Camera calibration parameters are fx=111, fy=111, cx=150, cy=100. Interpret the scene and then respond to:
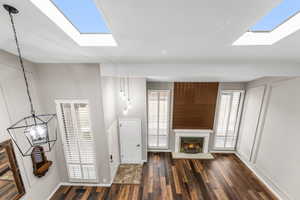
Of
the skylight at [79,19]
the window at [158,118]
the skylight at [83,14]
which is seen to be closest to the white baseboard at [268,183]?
the window at [158,118]

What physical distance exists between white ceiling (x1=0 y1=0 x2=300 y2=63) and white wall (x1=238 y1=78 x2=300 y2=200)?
1.25 metres

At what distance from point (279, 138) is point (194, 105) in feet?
8.14

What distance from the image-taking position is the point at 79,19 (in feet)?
5.22

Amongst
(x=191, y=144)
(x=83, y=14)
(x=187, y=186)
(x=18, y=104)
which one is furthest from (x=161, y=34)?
(x=191, y=144)

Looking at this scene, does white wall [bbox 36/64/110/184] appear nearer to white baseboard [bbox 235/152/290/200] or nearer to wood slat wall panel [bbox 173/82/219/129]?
wood slat wall panel [bbox 173/82/219/129]

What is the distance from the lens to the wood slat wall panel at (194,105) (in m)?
4.46

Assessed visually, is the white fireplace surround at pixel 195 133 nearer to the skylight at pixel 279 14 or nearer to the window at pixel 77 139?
the window at pixel 77 139

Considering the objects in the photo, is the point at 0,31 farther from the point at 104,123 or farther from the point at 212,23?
the point at 212,23

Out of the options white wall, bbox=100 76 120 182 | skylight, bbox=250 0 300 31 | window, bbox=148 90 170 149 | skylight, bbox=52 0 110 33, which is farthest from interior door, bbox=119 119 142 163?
skylight, bbox=250 0 300 31

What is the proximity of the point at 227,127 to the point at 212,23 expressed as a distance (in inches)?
187

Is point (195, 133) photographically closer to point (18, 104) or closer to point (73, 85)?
point (73, 85)

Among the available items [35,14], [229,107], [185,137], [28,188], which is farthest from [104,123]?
[229,107]

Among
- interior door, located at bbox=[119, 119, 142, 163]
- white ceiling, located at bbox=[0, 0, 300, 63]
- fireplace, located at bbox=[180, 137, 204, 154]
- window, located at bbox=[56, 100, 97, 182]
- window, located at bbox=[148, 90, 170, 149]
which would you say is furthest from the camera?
fireplace, located at bbox=[180, 137, 204, 154]

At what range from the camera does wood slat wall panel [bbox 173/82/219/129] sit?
14.6 ft
